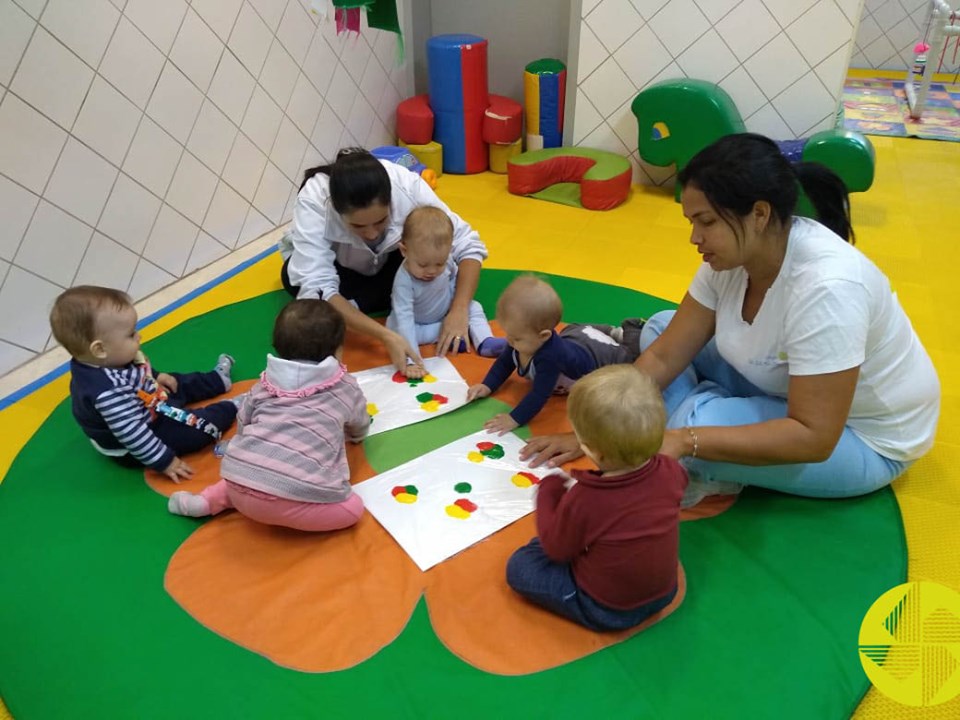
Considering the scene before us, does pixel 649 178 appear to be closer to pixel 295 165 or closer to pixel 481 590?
pixel 295 165

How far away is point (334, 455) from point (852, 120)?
4.91 m

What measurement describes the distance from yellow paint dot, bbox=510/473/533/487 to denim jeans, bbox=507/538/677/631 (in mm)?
310

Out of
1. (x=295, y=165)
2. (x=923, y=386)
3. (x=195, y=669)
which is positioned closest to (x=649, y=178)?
(x=295, y=165)

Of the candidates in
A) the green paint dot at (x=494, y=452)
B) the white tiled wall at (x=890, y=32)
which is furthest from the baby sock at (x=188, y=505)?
the white tiled wall at (x=890, y=32)

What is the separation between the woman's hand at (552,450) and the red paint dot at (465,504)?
8.2 inches

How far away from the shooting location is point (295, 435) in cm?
162

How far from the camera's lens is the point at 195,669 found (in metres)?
1.41

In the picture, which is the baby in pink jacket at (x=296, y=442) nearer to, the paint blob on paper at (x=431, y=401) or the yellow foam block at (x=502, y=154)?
the paint blob on paper at (x=431, y=401)

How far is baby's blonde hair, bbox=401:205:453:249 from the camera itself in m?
2.15

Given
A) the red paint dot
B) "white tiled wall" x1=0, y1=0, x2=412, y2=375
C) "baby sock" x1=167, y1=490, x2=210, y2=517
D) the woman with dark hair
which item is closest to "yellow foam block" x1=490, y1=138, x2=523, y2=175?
"white tiled wall" x1=0, y1=0, x2=412, y2=375

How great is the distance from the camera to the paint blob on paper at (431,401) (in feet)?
6.96

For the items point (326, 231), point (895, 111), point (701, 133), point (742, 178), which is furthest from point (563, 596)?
point (895, 111)

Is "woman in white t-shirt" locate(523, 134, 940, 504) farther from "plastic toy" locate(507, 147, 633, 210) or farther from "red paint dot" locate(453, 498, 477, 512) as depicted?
"plastic toy" locate(507, 147, 633, 210)

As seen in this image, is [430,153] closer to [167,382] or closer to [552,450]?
[167,382]
